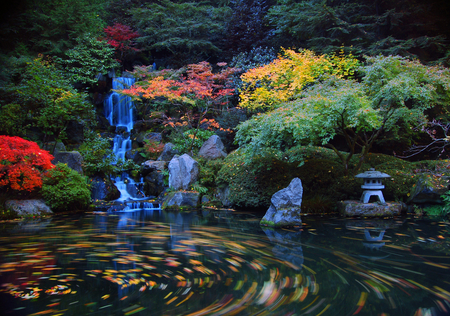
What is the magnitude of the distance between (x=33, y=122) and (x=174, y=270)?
9.83 meters

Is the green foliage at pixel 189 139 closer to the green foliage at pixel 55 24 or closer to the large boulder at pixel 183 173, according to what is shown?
the large boulder at pixel 183 173

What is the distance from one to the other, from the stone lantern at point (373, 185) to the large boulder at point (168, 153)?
785 centimetres

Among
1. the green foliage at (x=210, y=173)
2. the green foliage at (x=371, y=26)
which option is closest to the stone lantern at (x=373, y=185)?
the green foliage at (x=210, y=173)

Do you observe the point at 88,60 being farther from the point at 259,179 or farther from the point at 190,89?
the point at 259,179

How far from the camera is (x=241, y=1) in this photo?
57.0 feet

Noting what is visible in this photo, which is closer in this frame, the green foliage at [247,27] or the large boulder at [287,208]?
the large boulder at [287,208]

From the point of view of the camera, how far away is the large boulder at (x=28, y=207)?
749cm

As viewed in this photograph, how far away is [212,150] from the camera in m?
12.1

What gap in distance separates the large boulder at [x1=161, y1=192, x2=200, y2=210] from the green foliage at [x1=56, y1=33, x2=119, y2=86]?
30.5 ft

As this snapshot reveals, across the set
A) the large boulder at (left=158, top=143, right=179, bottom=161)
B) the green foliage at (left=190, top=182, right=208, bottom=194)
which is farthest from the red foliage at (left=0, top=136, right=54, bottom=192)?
the large boulder at (left=158, top=143, right=179, bottom=161)

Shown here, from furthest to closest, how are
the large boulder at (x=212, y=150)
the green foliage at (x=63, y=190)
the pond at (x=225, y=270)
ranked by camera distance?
the large boulder at (x=212, y=150) < the green foliage at (x=63, y=190) < the pond at (x=225, y=270)

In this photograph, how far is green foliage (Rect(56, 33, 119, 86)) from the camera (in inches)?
599

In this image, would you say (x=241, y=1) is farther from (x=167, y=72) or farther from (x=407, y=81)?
(x=407, y=81)

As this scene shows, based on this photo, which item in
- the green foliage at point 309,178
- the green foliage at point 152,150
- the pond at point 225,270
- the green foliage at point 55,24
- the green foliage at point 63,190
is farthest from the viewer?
the green foliage at point 55,24
